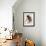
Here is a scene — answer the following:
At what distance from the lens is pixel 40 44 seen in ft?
17.6

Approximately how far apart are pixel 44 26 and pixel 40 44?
93cm

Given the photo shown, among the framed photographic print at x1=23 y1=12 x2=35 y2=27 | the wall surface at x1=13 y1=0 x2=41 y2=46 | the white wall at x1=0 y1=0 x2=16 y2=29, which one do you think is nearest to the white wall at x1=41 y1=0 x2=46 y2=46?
the wall surface at x1=13 y1=0 x2=41 y2=46

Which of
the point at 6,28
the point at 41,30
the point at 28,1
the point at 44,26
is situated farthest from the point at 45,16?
the point at 6,28

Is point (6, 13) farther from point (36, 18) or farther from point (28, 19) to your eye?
point (36, 18)

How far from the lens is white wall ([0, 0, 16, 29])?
4.38 m

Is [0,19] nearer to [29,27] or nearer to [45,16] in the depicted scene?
[29,27]

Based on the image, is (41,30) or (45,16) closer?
(45,16)

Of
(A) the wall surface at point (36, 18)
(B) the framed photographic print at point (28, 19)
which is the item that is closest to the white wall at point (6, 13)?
(A) the wall surface at point (36, 18)

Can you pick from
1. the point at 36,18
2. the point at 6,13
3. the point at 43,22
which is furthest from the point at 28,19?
the point at 6,13

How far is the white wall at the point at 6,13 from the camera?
14.4ft

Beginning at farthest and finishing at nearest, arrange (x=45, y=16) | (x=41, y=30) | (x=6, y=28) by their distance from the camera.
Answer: (x=41, y=30), (x=45, y=16), (x=6, y=28)

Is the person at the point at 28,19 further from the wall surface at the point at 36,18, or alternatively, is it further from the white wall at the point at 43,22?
the white wall at the point at 43,22

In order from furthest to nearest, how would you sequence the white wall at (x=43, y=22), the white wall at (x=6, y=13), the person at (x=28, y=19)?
the person at (x=28, y=19) → the white wall at (x=43, y=22) → the white wall at (x=6, y=13)

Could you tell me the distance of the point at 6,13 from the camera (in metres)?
4.41
